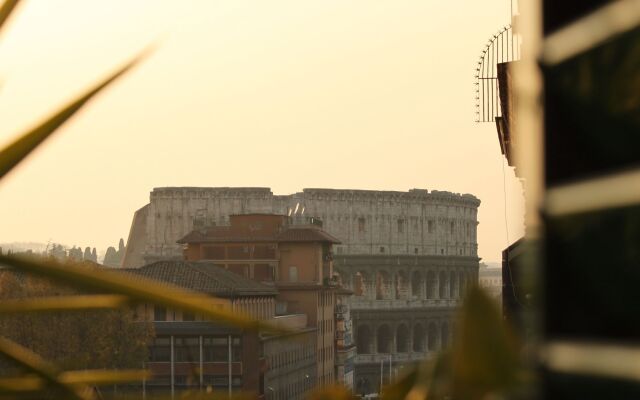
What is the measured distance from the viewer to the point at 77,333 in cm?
6481

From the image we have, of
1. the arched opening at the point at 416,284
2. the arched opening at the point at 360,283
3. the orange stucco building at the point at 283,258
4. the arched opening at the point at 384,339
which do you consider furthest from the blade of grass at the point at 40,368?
the arched opening at the point at 416,284

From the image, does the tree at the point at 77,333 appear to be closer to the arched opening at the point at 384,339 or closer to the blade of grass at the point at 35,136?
the arched opening at the point at 384,339

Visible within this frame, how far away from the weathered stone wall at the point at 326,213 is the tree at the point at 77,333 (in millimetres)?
57965

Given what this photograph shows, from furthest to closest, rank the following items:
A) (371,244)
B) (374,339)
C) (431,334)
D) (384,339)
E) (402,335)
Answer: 1. (431,334)
2. (371,244)
3. (402,335)
4. (384,339)
5. (374,339)

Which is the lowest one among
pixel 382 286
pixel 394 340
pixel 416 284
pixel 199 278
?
pixel 394 340

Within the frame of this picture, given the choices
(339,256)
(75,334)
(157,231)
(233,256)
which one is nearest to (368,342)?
(339,256)

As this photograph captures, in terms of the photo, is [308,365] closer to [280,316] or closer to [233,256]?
[280,316]

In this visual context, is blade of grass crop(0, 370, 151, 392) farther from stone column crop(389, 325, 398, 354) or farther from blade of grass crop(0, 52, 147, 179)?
stone column crop(389, 325, 398, 354)

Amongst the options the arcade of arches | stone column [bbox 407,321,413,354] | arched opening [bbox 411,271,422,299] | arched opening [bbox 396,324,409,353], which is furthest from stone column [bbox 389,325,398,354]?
arched opening [bbox 411,271,422,299]

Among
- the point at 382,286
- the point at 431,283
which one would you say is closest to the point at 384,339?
the point at 382,286

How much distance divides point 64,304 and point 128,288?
0.21 m

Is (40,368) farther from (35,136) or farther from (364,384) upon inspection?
(364,384)

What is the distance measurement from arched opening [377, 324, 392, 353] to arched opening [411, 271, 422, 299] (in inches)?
204

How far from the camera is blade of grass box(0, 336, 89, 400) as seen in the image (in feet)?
4.65
